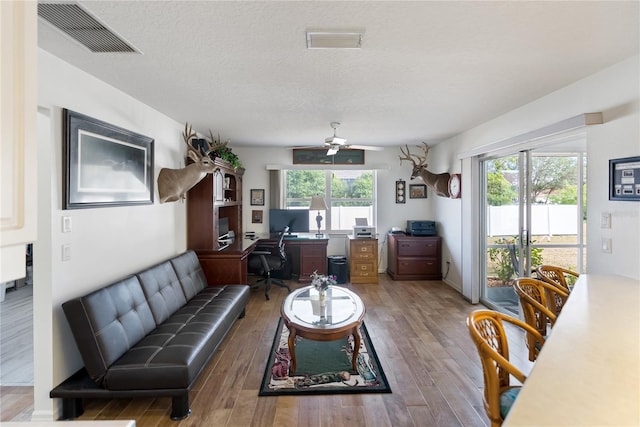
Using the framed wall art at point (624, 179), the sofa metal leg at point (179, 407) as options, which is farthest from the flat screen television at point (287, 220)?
the framed wall art at point (624, 179)

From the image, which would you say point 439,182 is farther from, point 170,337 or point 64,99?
point 64,99

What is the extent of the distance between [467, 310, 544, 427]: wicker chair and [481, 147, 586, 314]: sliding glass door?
2.47 meters

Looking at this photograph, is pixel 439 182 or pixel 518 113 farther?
pixel 439 182

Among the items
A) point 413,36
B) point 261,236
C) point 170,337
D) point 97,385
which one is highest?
point 413,36

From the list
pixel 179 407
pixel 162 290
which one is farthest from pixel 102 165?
pixel 179 407

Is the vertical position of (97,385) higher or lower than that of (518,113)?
lower

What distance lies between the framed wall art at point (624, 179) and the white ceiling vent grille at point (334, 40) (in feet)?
6.97

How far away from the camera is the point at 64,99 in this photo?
2203 millimetres

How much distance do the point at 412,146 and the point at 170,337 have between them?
17.2ft

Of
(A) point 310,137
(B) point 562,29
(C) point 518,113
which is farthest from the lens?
(A) point 310,137

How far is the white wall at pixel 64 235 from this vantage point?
81.9 inches

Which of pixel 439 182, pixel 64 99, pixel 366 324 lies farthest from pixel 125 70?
pixel 439 182

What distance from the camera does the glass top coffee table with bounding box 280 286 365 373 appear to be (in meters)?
2.55

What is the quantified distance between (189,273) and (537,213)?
4135 mm
